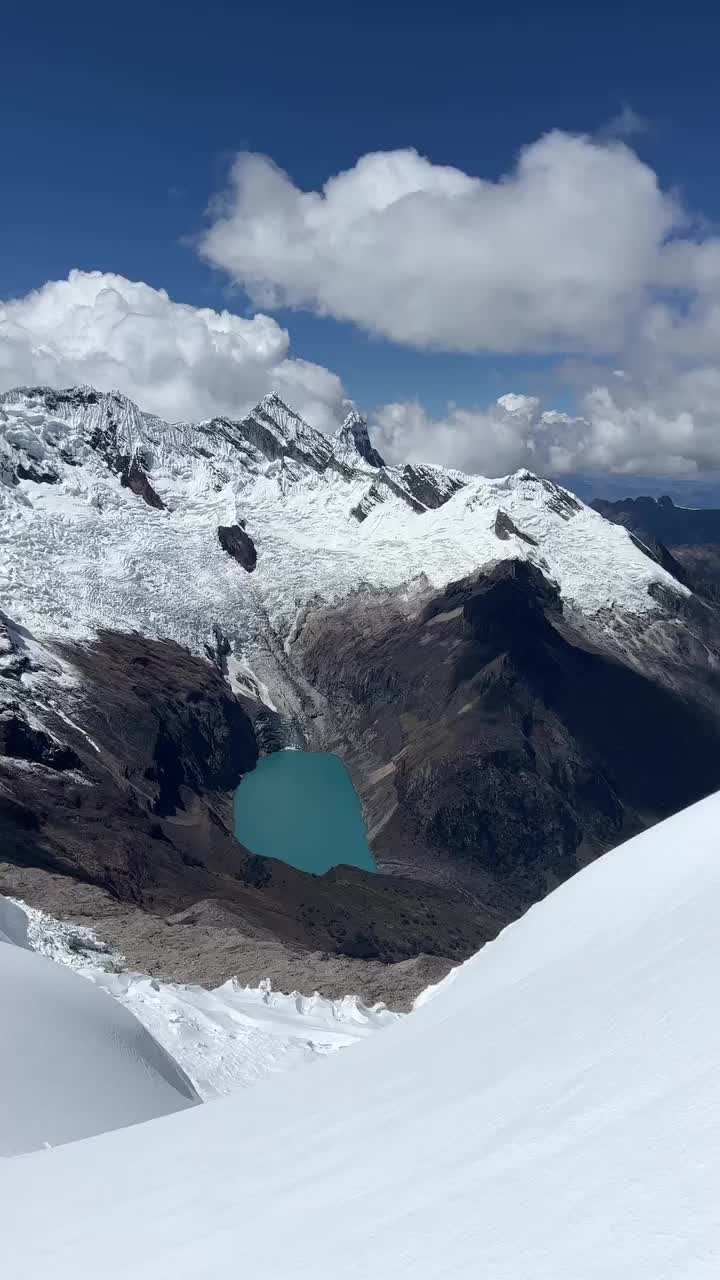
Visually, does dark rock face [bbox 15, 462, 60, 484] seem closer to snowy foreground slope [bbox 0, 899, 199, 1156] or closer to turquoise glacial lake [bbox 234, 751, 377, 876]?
turquoise glacial lake [bbox 234, 751, 377, 876]

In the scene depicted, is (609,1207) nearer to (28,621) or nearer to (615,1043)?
(615,1043)

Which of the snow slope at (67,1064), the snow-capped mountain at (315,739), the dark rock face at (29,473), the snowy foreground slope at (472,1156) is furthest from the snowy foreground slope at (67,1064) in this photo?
the dark rock face at (29,473)

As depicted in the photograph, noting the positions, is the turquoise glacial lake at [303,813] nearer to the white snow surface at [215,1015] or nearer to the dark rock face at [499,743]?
the dark rock face at [499,743]

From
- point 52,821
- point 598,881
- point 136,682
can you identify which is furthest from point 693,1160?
point 136,682

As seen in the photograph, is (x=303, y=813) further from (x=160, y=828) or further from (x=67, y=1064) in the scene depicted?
(x=67, y=1064)

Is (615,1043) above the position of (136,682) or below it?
below

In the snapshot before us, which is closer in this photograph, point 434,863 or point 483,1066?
point 483,1066
